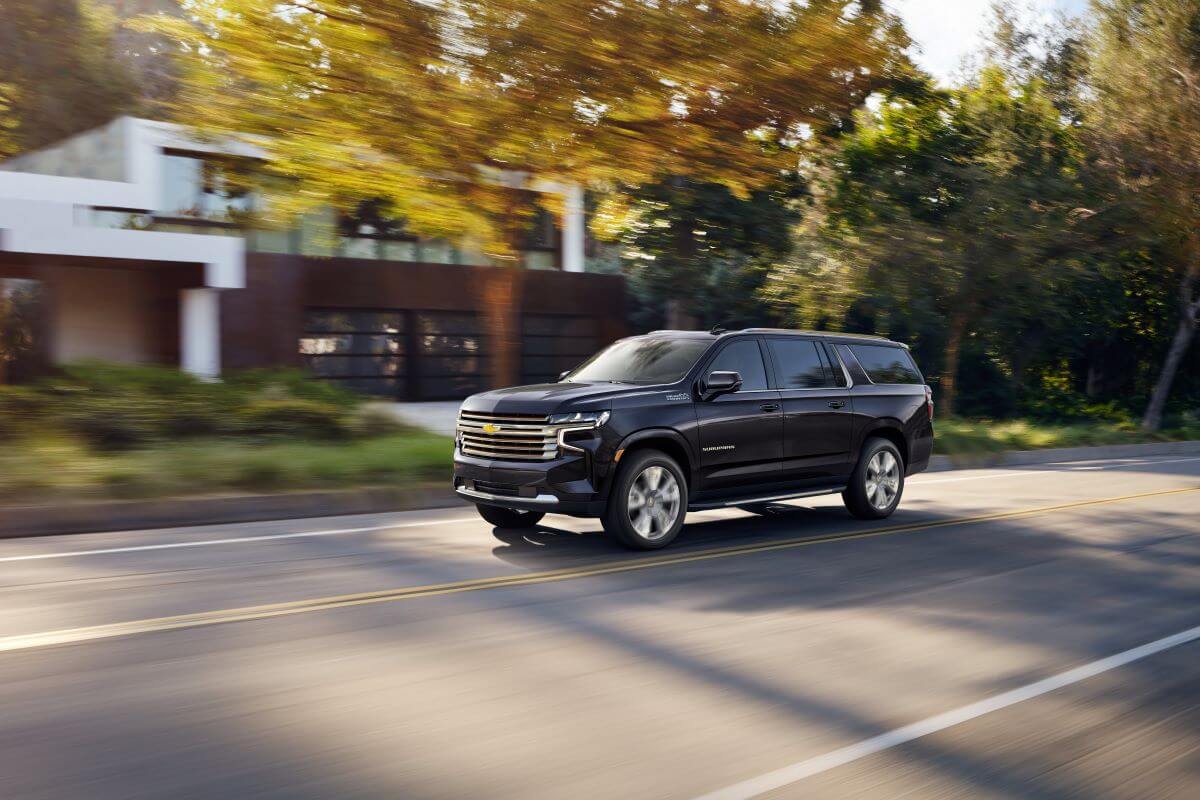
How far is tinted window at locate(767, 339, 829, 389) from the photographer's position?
10.2 metres

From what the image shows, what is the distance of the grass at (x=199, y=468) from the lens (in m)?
10.5

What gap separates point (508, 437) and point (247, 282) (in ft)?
69.1

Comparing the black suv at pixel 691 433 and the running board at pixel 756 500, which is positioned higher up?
the black suv at pixel 691 433

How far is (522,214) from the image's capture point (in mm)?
15836

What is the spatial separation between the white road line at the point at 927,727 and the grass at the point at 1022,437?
1305 cm

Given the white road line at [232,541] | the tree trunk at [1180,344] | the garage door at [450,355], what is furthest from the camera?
the garage door at [450,355]

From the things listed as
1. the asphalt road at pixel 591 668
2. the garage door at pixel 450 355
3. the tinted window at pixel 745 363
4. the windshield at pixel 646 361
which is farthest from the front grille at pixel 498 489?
the garage door at pixel 450 355

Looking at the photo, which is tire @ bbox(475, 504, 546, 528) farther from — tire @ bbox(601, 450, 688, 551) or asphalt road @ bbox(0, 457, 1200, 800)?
tire @ bbox(601, 450, 688, 551)

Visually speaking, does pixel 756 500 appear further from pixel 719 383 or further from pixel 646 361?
pixel 646 361

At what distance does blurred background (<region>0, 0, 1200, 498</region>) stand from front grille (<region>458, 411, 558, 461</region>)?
3338mm

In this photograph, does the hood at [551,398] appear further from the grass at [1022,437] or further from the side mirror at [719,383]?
the grass at [1022,437]

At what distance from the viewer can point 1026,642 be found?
6.14m

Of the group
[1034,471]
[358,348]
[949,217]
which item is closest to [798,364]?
[1034,471]

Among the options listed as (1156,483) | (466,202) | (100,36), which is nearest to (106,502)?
(466,202)
